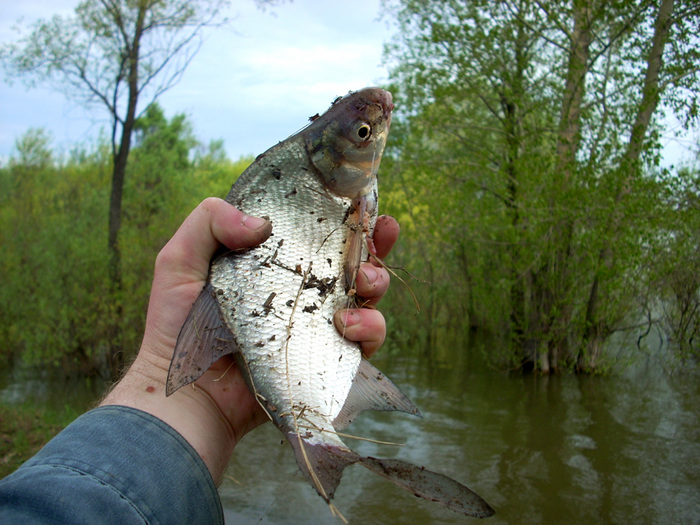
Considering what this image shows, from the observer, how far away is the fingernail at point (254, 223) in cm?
174

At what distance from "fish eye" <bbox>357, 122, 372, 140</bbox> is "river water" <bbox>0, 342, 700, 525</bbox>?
3288mm

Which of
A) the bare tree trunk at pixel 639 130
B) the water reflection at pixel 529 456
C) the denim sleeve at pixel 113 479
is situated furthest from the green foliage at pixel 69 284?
the denim sleeve at pixel 113 479

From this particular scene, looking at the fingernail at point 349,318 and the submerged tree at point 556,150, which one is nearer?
the fingernail at point 349,318

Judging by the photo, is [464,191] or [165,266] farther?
[464,191]

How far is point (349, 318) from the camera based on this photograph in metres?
1.78

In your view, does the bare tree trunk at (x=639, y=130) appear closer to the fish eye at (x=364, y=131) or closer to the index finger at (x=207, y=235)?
the fish eye at (x=364, y=131)

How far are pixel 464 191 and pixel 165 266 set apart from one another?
11560 mm

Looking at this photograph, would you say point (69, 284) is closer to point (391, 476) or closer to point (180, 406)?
point (180, 406)

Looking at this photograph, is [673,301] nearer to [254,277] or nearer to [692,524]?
[692,524]

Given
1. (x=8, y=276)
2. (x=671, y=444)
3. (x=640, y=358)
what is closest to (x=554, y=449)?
(x=671, y=444)

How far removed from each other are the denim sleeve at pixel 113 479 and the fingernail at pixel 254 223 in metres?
0.70

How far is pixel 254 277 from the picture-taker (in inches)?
68.1

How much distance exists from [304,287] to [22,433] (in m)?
6.26

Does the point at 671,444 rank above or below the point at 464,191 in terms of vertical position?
below
